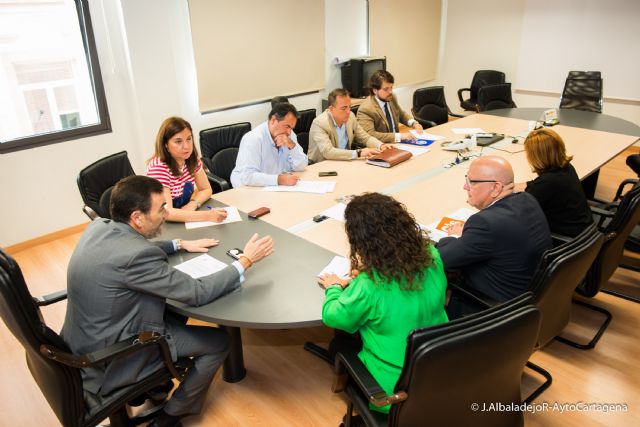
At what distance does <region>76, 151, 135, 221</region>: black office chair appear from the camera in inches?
108

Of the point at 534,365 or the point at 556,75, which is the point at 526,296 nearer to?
the point at 534,365

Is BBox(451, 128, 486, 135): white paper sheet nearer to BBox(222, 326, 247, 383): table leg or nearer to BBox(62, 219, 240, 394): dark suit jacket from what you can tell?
BBox(222, 326, 247, 383): table leg

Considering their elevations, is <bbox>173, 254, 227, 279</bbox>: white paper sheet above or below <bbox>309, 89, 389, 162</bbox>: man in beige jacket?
below

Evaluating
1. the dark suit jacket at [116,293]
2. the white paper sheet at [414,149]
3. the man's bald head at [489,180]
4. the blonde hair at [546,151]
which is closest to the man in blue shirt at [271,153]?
the white paper sheet at [414,149]

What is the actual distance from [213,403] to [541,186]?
223 cm

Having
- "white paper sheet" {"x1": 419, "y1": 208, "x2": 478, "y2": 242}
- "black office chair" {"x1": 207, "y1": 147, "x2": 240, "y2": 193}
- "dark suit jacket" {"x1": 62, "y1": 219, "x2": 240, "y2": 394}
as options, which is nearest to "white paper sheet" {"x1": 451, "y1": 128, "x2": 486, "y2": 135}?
"white paper sheet" {"x1": 419, "y1": 208, "x2": 478, "y2": 242}

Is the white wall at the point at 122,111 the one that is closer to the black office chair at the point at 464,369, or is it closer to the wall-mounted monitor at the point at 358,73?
the wall-mounted monitor at the point at 358,73

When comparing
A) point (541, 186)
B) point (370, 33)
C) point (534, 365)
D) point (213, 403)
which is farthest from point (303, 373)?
point (370, 33)

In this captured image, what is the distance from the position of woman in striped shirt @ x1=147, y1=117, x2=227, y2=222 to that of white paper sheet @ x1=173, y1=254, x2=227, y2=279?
437 mm

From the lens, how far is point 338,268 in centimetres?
213

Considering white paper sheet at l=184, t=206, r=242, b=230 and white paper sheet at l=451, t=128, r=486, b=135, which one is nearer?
white paper sheet at l=184, t=206, r=242, b=230

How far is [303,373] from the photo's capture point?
2.60m

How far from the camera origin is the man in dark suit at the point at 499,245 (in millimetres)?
2076

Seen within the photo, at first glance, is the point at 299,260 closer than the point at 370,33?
Yes
